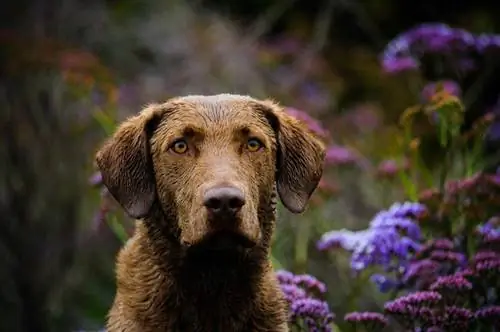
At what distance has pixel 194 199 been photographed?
4660mm

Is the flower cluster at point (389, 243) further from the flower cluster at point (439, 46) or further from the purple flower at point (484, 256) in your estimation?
the flower cluster at point (439, 46)

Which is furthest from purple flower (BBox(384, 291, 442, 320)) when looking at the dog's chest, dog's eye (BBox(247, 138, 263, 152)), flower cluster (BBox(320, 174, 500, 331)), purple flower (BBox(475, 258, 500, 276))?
dog's eye (BBox(247, 138, 263, 152))

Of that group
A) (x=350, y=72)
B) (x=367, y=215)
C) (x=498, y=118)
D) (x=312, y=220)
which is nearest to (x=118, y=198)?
(x=312, y=220)

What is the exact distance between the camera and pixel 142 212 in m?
4.96

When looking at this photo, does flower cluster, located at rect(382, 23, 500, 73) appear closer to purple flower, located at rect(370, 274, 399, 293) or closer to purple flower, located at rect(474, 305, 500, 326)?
purple flower, located at rect(370, 274, 399, 293)

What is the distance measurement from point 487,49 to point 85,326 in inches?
138

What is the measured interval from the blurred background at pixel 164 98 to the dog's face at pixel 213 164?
1683mm

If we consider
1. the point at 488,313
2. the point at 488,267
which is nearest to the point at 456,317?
the point at 488,313

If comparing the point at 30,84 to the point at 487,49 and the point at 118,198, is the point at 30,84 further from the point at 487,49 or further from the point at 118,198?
the point at 118,198

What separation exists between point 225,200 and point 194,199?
205 mm

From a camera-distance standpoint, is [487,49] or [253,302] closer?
[253,302]

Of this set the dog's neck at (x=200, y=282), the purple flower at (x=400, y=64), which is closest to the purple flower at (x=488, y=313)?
the dog's neck at (x=200, y=282)

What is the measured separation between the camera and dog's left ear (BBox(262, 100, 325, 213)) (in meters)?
5.18

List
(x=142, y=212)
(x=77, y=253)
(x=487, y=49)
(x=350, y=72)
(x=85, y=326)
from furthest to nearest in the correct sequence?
(x=350, y=72) → (x=77, y=253) → (x=85, y=326) → (x=487, y=49) → (x=142, y=212)
